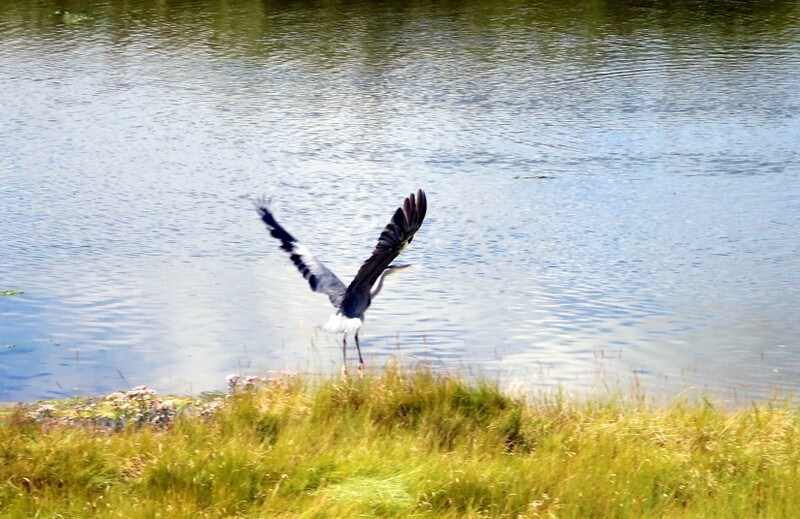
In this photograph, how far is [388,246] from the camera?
630cm

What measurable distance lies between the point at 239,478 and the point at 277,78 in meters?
13.9

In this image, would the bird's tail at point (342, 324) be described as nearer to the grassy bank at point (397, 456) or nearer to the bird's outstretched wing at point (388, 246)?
the bird's outstretched wing at point (388, 246)

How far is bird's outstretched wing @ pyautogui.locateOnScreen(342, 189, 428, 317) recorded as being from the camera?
20.1ft

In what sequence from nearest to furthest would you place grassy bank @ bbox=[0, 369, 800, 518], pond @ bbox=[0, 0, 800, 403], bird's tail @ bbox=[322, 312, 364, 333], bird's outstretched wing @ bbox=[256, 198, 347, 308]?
grassy bank @ bbox=[0, 369, 800, 518], bird's tail @ bbox=[322, 312, 364, 333], bird's outstretched wing @ bbox=[256, 198, 347, 308], pond @ bbox=[0, 0, 800, 403]

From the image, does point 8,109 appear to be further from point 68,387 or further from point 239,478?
Answer: point 239,478

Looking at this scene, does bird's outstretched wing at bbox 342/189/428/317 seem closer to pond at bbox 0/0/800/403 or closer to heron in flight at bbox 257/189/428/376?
heron in flight at bbox 257/189/428/376

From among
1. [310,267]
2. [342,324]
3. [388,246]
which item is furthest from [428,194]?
[388,246]

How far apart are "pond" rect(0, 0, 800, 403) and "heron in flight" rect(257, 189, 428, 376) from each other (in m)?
0.71

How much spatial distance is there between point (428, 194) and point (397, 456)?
24.5 ft

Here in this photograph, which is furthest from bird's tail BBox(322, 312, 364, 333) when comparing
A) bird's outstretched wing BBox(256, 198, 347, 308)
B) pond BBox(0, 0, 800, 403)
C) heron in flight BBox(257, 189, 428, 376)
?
pond BBox(0, 0, 800, 403)

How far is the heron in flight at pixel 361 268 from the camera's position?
6.15 metres

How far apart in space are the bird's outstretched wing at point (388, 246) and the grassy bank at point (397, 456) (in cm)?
60

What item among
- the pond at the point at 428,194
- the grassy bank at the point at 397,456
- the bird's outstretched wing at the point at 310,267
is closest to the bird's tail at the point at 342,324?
the bird's outstretched wing at the point at 310,267

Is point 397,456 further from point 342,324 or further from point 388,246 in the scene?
point 342,324
